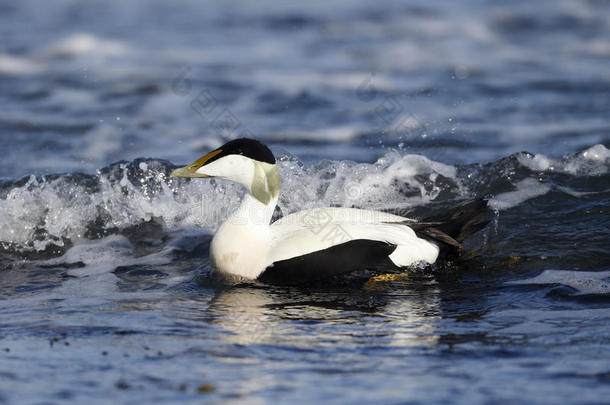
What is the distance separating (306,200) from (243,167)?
200 centimetres

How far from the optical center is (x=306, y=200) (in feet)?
23.6

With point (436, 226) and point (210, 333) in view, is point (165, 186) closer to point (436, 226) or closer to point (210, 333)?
point (436, 226)

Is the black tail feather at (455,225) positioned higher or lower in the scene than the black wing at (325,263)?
higher

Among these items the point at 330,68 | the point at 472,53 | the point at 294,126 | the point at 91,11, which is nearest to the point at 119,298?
the point at 294,126

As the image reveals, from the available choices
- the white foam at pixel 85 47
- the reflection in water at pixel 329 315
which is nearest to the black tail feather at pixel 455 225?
the reflection in water at pixel 329 315

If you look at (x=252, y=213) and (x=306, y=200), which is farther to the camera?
(x=306, y=200)

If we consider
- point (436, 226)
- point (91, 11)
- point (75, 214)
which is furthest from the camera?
point (91, 11)

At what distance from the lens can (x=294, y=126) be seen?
1040 centimetres

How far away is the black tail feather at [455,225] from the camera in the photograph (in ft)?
18.0

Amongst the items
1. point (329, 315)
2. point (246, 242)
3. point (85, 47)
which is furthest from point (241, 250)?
point (85, 47)

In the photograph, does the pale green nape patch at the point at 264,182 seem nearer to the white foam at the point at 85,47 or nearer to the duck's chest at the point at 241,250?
the duck's chest at the point at 241,250

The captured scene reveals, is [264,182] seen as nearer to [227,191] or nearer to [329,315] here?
[329,315]

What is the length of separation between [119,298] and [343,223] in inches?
54.8

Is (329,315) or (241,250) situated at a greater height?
(241,250)
